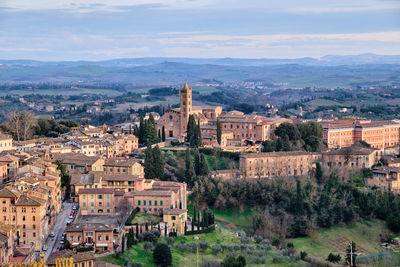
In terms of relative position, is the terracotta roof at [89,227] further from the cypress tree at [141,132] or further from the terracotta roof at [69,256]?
the cypress tree at [141,132]

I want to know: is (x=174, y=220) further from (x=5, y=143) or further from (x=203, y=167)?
(x=5, y=143)

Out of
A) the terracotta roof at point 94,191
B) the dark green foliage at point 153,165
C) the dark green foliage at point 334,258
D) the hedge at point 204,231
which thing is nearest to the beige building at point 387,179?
the dark green foliage at point 334,258

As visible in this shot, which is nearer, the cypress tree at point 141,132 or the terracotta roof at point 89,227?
the terracotta roof at point 89,227

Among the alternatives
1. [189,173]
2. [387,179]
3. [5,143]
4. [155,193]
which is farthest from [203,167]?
[5,143]

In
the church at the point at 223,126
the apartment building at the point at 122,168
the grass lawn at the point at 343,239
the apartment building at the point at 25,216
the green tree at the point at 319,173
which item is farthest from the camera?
the church at the point at 223,126

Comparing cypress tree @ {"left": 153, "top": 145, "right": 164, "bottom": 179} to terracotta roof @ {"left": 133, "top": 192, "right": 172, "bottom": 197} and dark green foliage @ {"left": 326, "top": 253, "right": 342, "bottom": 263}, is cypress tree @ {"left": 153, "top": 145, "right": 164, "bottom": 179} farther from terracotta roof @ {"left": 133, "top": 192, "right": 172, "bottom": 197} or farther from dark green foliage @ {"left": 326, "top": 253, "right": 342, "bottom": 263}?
dark green foliage @ {"left": 326, "top": 253, "right": 342, "bottom": 263}

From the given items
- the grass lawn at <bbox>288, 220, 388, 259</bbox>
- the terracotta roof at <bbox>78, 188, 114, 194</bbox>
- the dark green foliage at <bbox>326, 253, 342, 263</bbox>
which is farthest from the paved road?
the dark green foliage at <bbox>326, 253, 342, 263</bbox>

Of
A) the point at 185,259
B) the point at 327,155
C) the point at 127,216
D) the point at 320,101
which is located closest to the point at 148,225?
the point at 127,216
